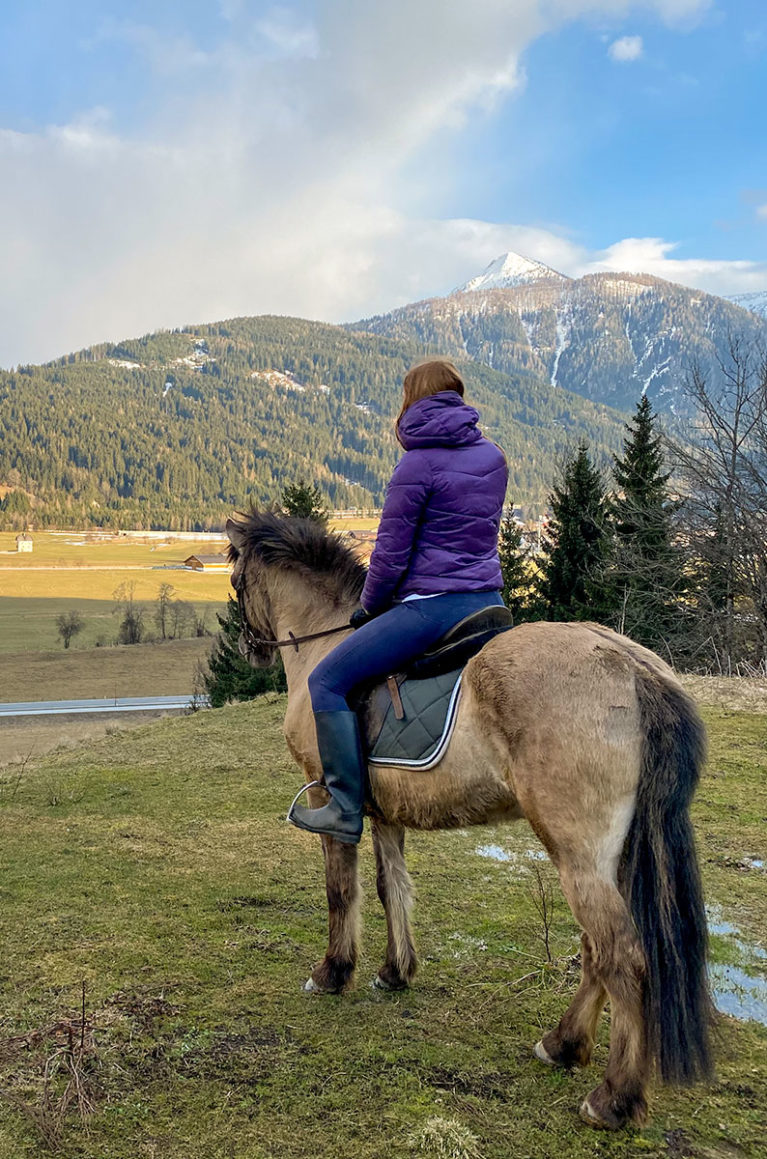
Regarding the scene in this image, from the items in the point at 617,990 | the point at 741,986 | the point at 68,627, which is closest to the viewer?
the point at 617,990

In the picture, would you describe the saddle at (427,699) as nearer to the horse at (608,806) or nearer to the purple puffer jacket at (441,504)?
the horse at (608,806)

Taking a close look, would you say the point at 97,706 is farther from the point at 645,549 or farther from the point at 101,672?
the point at 645,549

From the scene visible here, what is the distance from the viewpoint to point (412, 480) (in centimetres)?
346

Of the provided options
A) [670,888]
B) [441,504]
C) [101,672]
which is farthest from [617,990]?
[101,672]

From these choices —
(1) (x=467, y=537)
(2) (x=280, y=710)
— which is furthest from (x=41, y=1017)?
(2) (x=280, y=710)

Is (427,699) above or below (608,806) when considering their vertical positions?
above

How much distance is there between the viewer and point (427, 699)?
137 inches

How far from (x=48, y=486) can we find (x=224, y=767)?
19025 centimetres

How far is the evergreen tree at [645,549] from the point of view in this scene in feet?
67.6

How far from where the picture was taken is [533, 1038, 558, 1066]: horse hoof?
3334 millimetres

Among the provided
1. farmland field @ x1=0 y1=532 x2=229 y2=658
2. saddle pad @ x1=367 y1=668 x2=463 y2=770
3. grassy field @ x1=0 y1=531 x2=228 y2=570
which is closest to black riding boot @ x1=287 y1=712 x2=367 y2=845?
saddle pad @ x1=367 y1=668 x2=463 y2=770

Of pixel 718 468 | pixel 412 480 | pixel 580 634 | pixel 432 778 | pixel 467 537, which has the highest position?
pixel 718 468

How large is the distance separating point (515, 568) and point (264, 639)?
26.7 m

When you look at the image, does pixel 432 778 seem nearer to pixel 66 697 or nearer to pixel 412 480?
pixel 412 480
